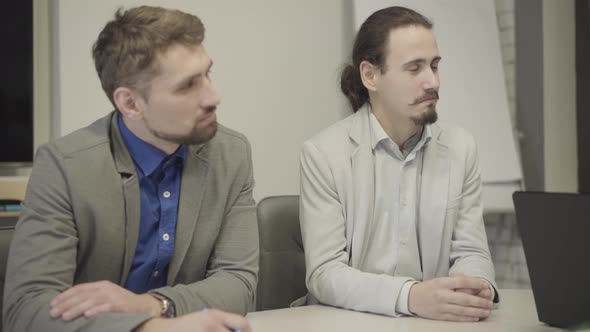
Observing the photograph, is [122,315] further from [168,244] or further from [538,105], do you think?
[538,105]

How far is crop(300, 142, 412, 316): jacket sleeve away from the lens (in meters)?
1.71

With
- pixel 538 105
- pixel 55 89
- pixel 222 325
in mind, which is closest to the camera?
pixel 222 325

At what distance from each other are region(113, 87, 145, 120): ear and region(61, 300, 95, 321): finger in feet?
1.57

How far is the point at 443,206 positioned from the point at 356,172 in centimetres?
26

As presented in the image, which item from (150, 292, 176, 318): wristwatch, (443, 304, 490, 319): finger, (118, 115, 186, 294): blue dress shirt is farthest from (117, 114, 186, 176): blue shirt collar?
(443, 304, 490, 319): finger

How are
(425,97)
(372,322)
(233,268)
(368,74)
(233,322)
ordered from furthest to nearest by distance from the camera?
1. (368,74)
2. (425,97)
3. (233,268)
4. (372,322)
5. (233,322)

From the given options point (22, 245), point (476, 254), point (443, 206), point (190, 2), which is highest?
point (190, 2)

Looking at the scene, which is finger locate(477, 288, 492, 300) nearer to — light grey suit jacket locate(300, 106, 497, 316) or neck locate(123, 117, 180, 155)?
light grey suit jacket locate(300, 106, 497, 316)

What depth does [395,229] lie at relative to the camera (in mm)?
2100

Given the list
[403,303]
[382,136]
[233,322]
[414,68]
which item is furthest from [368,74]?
[233,322]

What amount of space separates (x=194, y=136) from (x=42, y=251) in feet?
1.30

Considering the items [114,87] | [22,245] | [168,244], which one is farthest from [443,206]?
[22,245]

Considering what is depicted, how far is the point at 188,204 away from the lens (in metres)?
1.66

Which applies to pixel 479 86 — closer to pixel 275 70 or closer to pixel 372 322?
pixel 275 70
